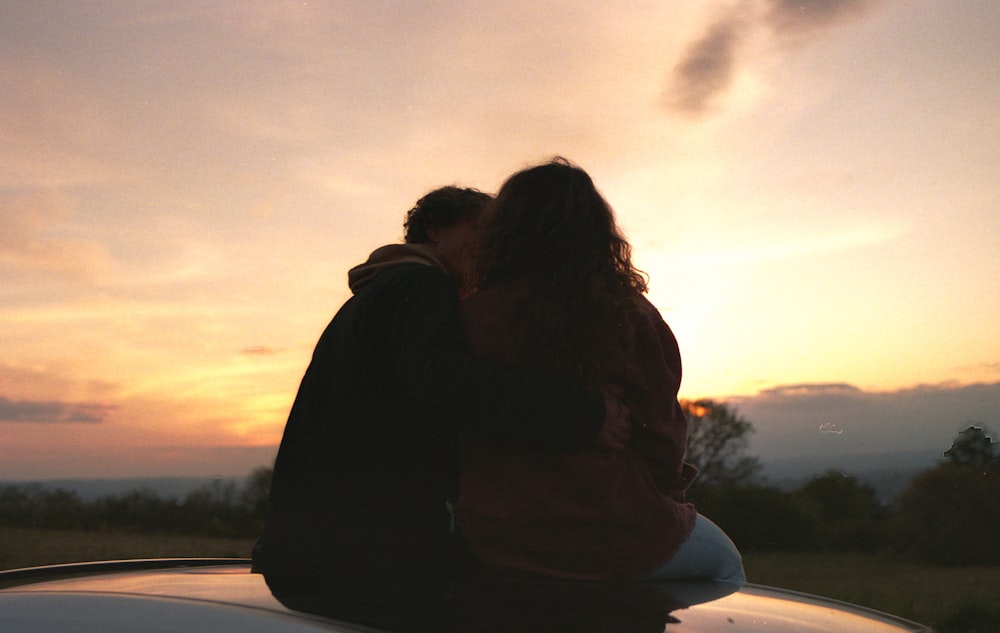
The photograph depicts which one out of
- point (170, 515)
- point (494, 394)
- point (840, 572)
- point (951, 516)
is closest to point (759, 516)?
point (840, 572)

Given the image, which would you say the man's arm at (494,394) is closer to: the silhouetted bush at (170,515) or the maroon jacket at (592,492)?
the maroon jacket at (592,492)

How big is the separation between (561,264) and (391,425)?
0.64 metres

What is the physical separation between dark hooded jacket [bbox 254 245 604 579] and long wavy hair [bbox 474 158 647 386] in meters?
0.14

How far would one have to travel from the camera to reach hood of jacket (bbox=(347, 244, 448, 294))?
2.65 metres

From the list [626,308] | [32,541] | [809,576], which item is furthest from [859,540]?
[626,308]

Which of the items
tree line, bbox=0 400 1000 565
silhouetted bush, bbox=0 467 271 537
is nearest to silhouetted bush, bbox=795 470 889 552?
tree line, bbox=0 400 1000 565

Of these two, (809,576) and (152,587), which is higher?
(152,587)

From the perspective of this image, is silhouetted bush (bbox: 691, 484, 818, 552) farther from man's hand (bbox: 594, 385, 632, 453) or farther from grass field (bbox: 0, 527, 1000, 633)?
man's hand (bbox: 594, 385, 632, 453)

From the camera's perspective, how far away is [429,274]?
8.11 feet

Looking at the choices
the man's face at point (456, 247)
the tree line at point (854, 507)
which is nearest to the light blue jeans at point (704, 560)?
the man's face at point (456, 247)

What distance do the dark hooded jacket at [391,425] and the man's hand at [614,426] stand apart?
4 cm

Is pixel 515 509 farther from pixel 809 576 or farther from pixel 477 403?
pixel 809 576

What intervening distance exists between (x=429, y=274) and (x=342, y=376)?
0.37 meters

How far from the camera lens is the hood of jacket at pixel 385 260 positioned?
2.65 metres
